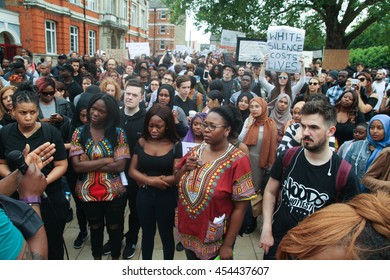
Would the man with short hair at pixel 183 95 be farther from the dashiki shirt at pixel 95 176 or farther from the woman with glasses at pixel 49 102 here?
the dashiki shirt at pixel 95 176

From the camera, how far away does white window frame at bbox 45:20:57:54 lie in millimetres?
23955

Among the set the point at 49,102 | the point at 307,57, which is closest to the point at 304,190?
the point at 49,102

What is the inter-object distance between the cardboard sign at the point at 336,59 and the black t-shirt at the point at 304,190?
41.1 ft

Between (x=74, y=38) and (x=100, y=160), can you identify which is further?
(x=74, y=38)

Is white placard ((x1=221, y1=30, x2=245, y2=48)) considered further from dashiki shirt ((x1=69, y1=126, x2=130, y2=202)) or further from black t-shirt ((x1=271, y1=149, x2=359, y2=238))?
black t-shirt ((x1=271, y1=149, x2=359, y2=238))

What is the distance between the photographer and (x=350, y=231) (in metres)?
0.96

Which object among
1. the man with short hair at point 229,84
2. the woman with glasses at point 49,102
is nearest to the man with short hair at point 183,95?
the woman with glasses at point 49,102

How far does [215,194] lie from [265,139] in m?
1.68

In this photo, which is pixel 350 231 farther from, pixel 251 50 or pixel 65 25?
pixel 65 25

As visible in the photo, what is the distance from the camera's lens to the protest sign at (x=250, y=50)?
316 inches

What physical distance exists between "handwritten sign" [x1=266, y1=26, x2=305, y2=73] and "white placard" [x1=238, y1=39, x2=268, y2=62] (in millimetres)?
2584

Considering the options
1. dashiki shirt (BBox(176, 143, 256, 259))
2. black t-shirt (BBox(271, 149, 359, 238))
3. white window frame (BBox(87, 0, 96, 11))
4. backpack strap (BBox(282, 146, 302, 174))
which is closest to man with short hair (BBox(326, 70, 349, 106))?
backpack strap (BBox(282, 146, 302, 174))
